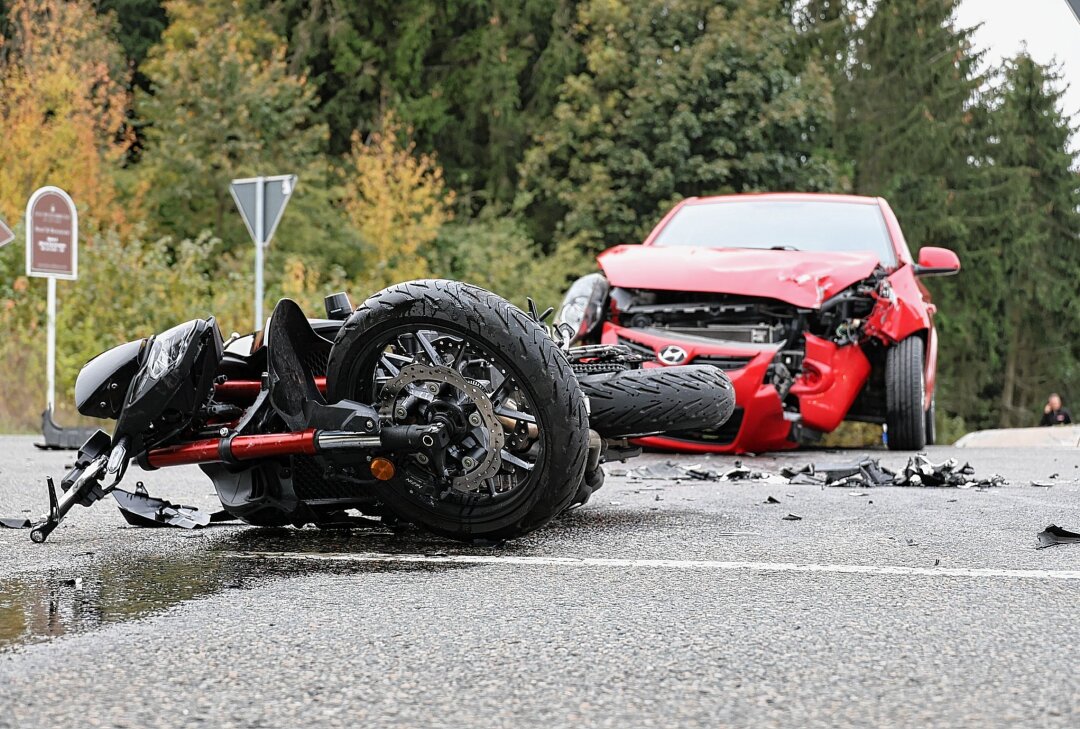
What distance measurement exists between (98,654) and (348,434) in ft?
4.86

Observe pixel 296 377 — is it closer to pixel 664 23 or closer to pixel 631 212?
pixel 631 212

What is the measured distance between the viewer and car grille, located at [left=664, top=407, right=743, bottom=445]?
323 inches

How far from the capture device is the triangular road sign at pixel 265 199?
43.4 ft

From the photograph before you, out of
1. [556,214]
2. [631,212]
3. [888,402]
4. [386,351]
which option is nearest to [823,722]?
[386,351]

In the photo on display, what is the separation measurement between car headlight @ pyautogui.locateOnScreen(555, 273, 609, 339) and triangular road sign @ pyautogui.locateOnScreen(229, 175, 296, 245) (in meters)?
5.35

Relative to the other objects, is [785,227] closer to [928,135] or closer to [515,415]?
[515,415]

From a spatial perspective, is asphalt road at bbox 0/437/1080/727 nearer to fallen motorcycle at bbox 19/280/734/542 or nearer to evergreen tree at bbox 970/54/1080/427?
fallen motorcycle at bbox 19/280/734/542

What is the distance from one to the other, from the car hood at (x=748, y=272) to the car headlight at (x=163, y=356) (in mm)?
4504

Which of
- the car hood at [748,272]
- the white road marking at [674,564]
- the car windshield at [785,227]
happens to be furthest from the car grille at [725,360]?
the white road marking at [674,564]

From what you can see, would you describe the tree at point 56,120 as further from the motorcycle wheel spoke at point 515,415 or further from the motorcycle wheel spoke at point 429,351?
the motorcycle wheel spoke at point 515,415

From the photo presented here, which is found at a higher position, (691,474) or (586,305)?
(586,305)

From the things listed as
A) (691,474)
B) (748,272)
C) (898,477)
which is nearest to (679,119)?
(748,272)

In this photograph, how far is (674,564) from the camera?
3.98 metres

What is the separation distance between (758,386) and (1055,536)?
368 centimetres
